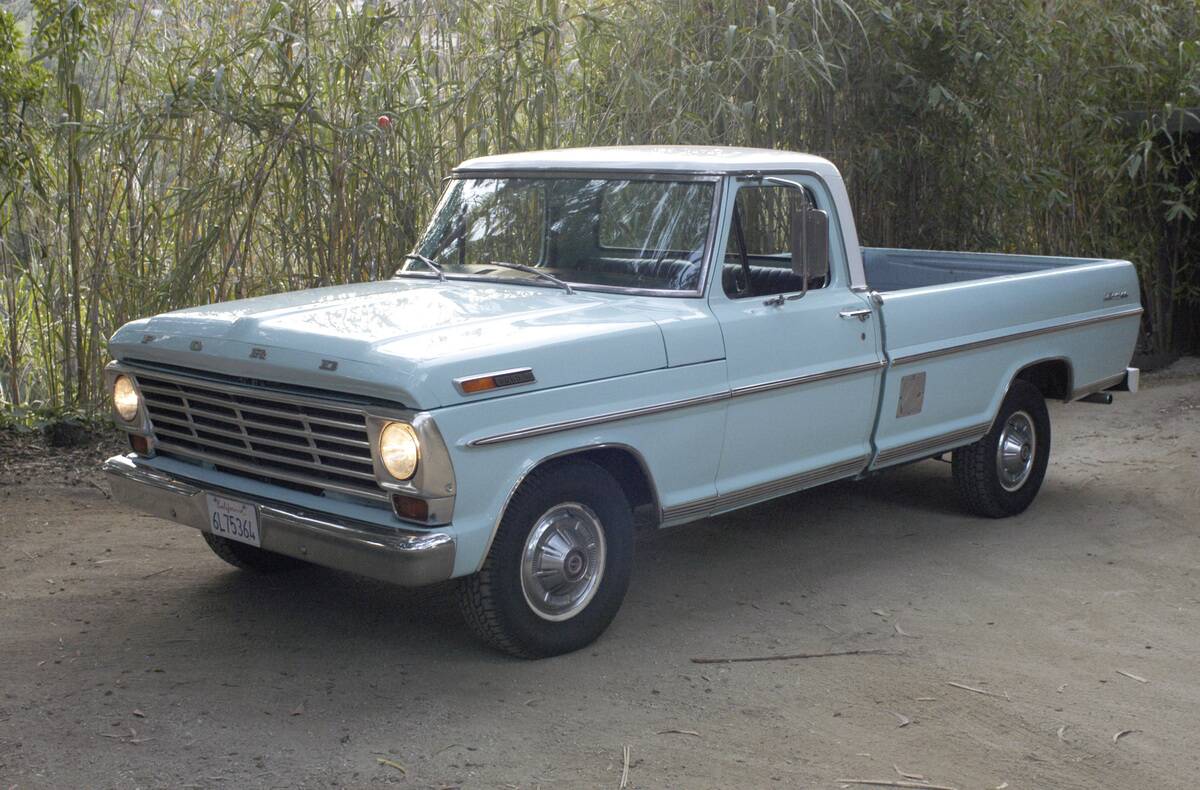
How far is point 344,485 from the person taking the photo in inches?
163

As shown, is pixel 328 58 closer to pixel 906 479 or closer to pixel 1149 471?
pixel 906 479

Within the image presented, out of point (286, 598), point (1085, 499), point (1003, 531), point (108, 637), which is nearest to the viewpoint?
point (108, 637)

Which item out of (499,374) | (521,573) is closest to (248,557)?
(521,573)

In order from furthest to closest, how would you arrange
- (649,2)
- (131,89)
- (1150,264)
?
(1150,264) → (649,2) → (131,89)

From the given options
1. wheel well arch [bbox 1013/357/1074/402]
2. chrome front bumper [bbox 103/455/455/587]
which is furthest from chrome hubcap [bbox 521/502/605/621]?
wheel well arch [bbox 1013/357/1074/402]

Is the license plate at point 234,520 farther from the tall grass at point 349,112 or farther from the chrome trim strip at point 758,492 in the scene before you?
the tall grass at point 349,112

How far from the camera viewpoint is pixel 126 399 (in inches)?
187

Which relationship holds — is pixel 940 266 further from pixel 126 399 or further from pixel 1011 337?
pixel 126 399

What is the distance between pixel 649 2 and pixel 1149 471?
12.7 ft

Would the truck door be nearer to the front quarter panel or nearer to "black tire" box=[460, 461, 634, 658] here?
the front quarter panel

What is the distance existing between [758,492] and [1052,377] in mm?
2208

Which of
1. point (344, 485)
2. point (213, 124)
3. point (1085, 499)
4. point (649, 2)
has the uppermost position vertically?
point (649, 2)

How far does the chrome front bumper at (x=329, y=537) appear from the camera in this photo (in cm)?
388

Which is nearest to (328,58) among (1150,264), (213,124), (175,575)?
Answer: (213,124)
